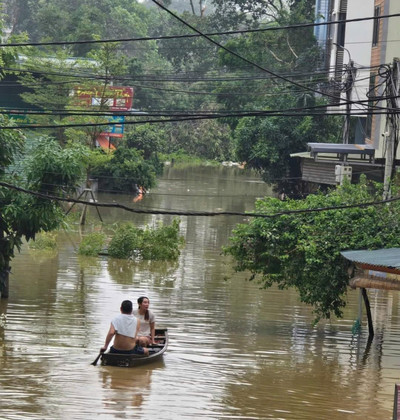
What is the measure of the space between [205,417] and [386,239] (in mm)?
6933

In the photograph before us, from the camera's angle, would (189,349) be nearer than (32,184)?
Yes

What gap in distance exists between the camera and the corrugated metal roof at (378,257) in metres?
14.7

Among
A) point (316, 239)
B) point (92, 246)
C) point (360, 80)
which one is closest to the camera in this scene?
point (316, 239)

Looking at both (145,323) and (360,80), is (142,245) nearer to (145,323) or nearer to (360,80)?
(360,80)

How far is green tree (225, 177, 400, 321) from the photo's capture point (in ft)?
59.9

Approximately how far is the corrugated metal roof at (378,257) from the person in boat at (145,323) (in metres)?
3.55

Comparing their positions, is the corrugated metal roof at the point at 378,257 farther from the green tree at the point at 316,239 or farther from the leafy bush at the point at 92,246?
the leafy bush at the point at 92,246

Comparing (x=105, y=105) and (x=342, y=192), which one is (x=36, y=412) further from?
(x=105, y=105)

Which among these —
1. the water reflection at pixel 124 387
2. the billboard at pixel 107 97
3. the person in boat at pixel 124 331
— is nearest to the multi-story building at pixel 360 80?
the billboard at pixel 107 97

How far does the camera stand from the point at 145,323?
1620cm

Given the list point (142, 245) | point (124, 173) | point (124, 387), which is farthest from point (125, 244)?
point (124, 173)

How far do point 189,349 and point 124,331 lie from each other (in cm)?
274

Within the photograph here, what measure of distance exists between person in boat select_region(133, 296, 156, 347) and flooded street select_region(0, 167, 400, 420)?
0.53 meters

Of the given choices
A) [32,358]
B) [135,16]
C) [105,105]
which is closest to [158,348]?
[32,358]
